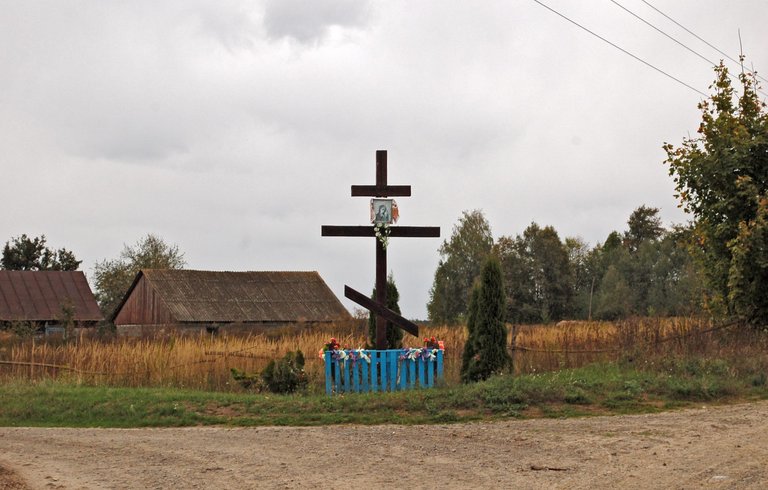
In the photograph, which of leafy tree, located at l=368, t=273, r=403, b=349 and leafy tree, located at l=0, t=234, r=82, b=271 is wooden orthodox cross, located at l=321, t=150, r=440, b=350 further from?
leafy tree, located at l=0, t=234, r=82, b=271

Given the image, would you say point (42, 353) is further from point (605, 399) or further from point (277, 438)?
point (605, 399)

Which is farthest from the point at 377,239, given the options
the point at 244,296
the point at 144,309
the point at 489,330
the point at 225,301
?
the point at 144,309

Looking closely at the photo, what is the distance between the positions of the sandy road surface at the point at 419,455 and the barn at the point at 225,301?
30793mm

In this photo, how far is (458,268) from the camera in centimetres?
6862

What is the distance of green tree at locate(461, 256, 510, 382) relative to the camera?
59.5 ft

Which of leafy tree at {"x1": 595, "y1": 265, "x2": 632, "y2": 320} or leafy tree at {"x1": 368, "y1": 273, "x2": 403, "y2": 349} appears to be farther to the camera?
leafy tree at {"x1": 595, "y1": 265, "x2": 632, "y2": 320}

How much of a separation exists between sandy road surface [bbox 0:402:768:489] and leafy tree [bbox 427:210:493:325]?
177 feet

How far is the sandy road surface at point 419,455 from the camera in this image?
9164mm

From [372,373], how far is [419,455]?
7.23 m

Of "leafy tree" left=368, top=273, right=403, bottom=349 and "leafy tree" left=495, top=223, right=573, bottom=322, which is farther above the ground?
→ "leafy tree" left=495, top=223, right=573, bottom=322

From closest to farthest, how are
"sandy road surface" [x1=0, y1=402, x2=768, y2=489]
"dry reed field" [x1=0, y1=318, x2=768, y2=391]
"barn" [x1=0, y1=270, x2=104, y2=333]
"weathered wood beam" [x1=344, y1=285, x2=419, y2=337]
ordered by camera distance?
"sandy road surface" [x1=0, y1=402, x2=768, y2=489], "weathered wood beam" [x1=344, y1=285, x2=419, y2=337], "dry reed field" [x1=0, y1=318, x2=768, y2=391], "barn" [x1=0, y1=270, x2=104, y2=333]

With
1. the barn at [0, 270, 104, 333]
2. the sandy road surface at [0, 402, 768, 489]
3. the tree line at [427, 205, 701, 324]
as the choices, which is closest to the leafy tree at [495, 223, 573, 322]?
the tree line at [427, 205, 701, 324]

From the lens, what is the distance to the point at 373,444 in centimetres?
1154

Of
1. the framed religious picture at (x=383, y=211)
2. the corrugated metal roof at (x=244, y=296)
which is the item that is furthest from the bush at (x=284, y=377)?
the corrugated metal roof at (x=244, y=296)
